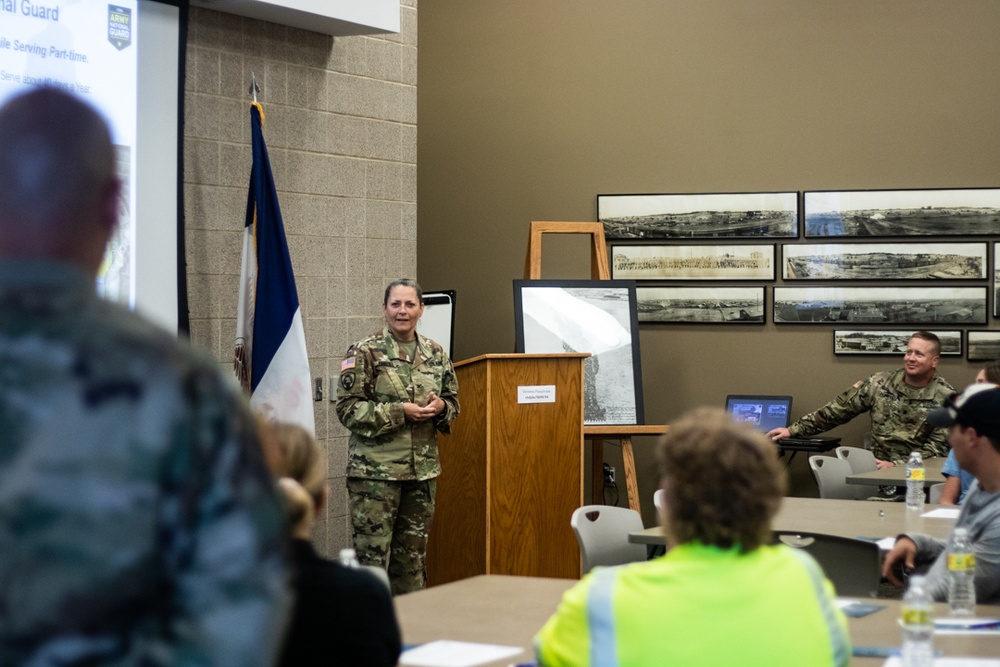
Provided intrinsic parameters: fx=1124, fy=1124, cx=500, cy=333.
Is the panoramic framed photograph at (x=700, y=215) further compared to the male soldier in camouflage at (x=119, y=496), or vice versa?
the panoramic framed photograph at (x=700, y=215)

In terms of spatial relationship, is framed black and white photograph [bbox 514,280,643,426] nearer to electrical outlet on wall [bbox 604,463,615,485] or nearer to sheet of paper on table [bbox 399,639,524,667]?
electrical outlet on wall [bbox 604,463,615,485]

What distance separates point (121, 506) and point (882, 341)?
6855 mm

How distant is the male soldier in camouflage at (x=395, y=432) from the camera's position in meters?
5.14

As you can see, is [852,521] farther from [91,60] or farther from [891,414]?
[91,60]

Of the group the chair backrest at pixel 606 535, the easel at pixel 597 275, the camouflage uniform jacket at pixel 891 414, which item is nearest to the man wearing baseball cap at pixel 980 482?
the chair backrest at pixel 606 535

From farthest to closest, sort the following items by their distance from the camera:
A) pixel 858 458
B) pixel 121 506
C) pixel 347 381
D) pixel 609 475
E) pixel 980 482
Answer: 1. pixel 609 475
2. pixel 858 458
3. pixel 347 381
4. pixel 980 482
5. pixel 121 506

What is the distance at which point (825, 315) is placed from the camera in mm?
7309

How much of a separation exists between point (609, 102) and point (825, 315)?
2.04m

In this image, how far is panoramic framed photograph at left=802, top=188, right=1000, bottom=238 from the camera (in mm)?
7086

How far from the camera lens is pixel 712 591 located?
5.86 feet

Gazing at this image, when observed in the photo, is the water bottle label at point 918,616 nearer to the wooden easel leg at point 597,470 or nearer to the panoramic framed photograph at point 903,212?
the wooden easel leg at point 597,470

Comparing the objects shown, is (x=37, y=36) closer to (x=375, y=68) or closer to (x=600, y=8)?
(x=375, y=68)

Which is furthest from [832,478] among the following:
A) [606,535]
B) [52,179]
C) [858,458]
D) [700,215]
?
[52,179]

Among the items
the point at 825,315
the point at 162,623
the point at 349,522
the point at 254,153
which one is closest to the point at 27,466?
the point at 162,623
